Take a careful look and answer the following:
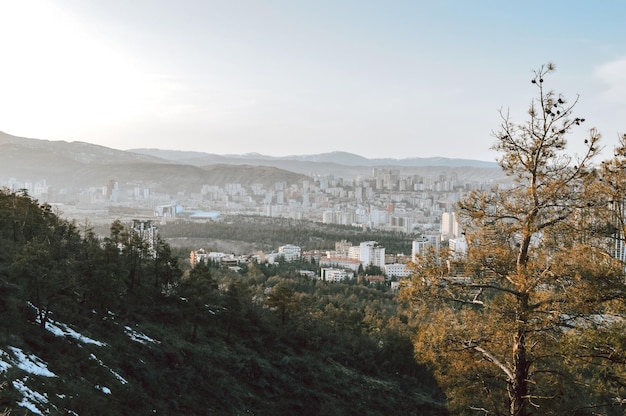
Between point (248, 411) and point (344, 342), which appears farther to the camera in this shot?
point (344, 342)

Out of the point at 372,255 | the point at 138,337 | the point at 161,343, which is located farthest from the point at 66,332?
the point at 372,255

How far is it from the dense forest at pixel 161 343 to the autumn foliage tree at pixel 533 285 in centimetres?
368

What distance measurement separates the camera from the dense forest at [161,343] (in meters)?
7.66

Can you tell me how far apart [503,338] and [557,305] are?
55 centimetres

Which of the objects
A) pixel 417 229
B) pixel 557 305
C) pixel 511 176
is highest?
pixel 511 176

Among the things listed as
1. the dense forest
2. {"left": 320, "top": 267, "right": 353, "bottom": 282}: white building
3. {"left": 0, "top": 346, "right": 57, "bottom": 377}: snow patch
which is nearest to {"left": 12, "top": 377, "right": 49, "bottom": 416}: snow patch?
the dense forest

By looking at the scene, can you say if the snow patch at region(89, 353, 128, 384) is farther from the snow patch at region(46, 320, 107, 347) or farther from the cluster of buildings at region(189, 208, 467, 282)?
the cluster of buildings at region(189, 208, 467, 282)

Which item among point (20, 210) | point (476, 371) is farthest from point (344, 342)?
point (476, 371)

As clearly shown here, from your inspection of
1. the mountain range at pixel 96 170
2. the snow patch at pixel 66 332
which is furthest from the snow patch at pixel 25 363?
the mountain range at pixel 96 170

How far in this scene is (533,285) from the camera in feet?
13.0

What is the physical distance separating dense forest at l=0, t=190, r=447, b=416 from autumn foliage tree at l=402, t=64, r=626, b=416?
3.68m

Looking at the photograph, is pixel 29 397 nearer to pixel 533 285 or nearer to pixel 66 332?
pixel 66 332

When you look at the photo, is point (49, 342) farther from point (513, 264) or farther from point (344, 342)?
point (344, 342)

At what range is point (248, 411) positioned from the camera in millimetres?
10367
